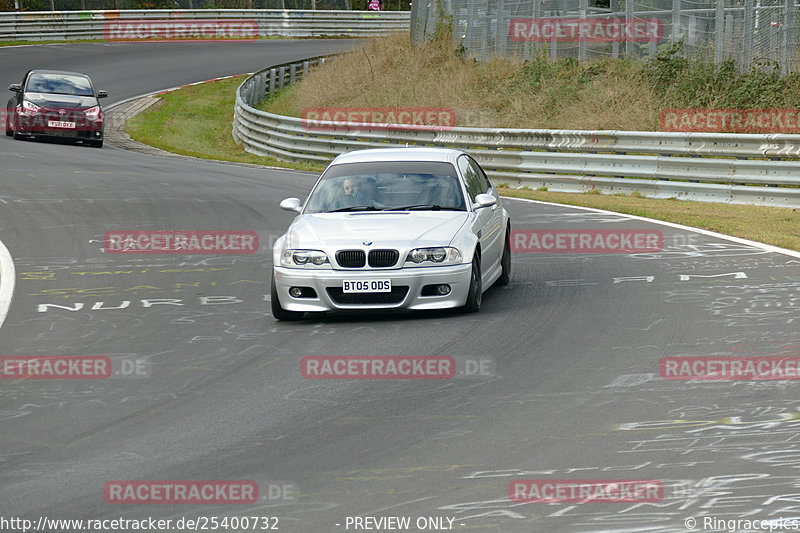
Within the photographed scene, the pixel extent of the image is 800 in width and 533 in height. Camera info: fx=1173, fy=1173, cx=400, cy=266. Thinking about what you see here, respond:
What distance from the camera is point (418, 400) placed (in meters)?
7.43

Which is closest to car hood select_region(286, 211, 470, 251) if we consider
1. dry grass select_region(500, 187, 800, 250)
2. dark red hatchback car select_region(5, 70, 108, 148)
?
dry grass select_region(500, 187, 800, 250)

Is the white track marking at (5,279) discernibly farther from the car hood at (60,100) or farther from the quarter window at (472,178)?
the car hood at (60,100)

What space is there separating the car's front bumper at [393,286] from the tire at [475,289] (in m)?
0.06

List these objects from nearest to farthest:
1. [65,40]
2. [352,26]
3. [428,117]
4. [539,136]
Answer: [539,136]
[428,117]
[65,40]
[352,26]

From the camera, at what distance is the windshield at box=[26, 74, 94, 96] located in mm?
29411

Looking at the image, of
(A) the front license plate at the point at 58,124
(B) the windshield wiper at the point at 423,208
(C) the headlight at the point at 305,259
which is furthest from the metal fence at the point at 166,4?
(C) the headlight at the point at 305,259

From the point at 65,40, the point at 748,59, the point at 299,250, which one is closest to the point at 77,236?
the point at 299,250

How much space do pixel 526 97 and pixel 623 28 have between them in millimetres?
2810

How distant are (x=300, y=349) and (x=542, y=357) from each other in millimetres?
1883

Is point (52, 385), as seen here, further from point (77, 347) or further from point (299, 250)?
point (299, 250)

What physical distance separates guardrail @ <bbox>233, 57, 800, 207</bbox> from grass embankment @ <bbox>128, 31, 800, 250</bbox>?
0.39 m

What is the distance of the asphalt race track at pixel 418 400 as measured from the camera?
5520mm

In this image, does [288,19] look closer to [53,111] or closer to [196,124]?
[196,124]

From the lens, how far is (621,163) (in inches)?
811
